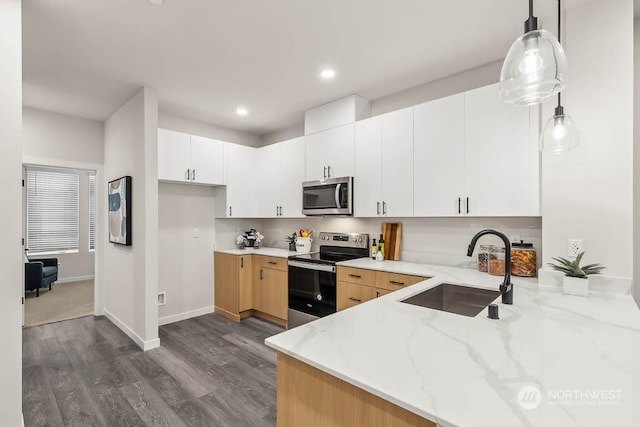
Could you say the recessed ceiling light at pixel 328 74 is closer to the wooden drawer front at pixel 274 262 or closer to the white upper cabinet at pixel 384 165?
the white upper cabinet at pixel 384 165

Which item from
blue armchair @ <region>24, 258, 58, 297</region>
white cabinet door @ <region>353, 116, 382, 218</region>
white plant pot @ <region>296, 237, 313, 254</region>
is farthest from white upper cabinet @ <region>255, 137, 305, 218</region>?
blue armchair @ <region>24, 258, 58, 297</region>

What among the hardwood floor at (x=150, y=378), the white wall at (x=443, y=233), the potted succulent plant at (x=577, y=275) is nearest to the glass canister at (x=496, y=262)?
the white wall at (x=443, y=233)

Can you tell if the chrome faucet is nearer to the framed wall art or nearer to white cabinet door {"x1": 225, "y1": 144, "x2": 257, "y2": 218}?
white cabinet door {"x1": 225, "y1": 144, "x2": 257, "y2": 218}

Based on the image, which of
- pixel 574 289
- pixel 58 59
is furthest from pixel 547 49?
pixel 58 59

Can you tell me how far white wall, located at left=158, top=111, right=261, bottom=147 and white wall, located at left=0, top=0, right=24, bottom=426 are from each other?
7.28 feet

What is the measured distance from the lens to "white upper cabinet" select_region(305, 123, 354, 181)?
3.40 metres

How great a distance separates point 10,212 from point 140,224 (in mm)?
1557

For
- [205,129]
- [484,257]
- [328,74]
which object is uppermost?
[328,74]

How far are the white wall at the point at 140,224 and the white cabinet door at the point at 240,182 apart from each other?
1.11 meters

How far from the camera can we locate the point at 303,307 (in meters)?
3.46

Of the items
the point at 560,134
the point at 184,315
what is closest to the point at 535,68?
the point at 560,134

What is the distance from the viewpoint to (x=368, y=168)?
10.6 ft

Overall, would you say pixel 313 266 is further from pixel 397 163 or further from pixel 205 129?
pixel 205 129

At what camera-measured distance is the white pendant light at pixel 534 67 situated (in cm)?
110
